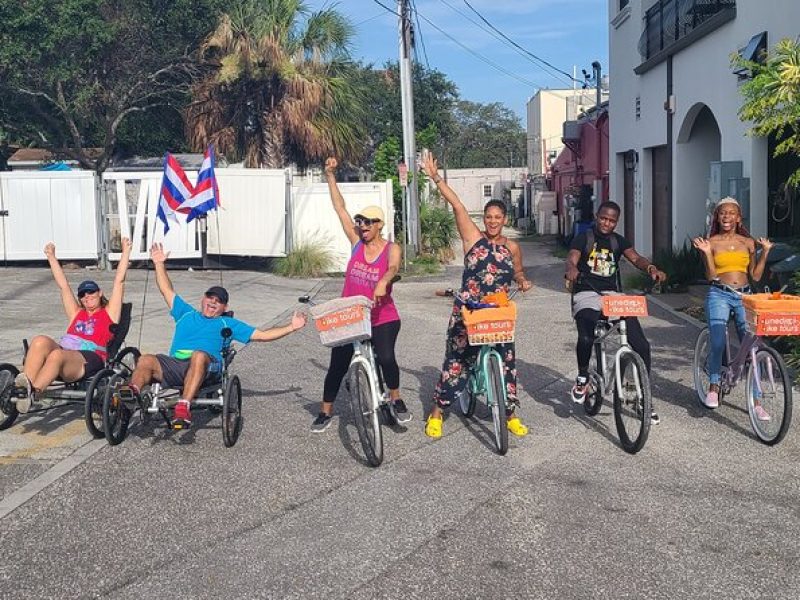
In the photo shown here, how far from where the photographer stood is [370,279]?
739cm

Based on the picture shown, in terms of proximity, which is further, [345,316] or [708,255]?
[708,255]

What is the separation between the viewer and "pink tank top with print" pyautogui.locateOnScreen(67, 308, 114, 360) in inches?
312

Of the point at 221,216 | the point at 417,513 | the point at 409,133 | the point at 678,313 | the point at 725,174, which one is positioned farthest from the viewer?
the point at 409,133

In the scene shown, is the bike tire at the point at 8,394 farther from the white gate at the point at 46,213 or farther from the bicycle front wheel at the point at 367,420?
the white gate at the point at 46,213

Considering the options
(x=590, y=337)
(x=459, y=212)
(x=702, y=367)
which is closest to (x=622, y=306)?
(x=590, y=337)

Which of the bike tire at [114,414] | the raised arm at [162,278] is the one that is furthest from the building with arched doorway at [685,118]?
the bike tire at [114,414]

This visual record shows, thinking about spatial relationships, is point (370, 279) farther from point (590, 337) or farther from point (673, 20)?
point (673, 20)

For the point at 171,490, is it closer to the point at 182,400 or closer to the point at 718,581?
the point at 182,400

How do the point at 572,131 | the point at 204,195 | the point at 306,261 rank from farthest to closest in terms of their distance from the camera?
the point at 572,131, the point at 306,261, the point at 204,195

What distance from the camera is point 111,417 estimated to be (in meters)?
7.09

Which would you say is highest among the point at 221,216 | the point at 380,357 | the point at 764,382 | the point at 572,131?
the point at 572,131

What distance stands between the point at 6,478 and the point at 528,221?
37824 mm

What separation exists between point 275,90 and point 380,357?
20569mm

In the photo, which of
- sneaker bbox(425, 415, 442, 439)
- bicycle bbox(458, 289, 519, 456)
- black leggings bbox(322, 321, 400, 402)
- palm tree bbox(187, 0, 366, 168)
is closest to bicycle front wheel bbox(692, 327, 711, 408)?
bicycle bbox(458, 289, 519, 456)
